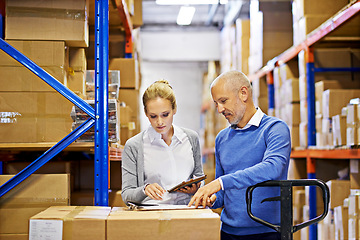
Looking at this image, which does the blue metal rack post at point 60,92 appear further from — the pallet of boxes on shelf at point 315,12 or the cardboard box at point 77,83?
the pallet of boxes on shelf at point 315,12

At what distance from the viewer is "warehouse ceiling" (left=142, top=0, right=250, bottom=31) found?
445 inches

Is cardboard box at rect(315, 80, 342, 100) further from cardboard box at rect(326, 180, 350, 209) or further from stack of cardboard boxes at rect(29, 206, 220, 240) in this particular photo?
stack of cardboard boxes at rect(29, 206, 220, 240)

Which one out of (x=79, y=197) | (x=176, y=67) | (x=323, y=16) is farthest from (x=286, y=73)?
(x=176, y=67)

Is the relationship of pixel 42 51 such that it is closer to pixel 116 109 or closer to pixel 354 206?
pixel 116 109

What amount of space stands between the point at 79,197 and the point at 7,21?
1.72 m

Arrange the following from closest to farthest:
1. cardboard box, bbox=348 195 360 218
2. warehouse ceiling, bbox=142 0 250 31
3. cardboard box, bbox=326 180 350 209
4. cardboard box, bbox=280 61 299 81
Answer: cardboard box, bbox=348 195 360 218, cardboard box, bbox=326 180 350 209, cardboard box, bbox=280 61 299 81, warehouse ceiling, bbox=142 0 250 31

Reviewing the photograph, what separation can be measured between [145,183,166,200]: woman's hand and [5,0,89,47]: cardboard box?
1322mm

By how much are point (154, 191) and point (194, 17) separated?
A: 10.00 metres

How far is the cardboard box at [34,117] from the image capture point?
335 centimetres

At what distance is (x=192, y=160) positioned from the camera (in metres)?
3.20

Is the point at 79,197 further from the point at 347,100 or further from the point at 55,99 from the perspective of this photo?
the point at 347,100

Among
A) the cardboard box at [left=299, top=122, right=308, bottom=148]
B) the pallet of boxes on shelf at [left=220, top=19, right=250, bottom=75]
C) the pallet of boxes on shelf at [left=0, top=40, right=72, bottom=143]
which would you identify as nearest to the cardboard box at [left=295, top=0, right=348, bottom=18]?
the cardboard box at [left=299, top=122, right=308, bottom=148]

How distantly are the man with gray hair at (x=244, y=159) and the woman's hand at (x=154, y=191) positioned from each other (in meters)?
0.25

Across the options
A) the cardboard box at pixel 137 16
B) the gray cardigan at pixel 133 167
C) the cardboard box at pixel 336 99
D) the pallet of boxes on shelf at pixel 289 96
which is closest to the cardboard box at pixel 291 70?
the pallet of boxes on shelf at pixel 289 96
